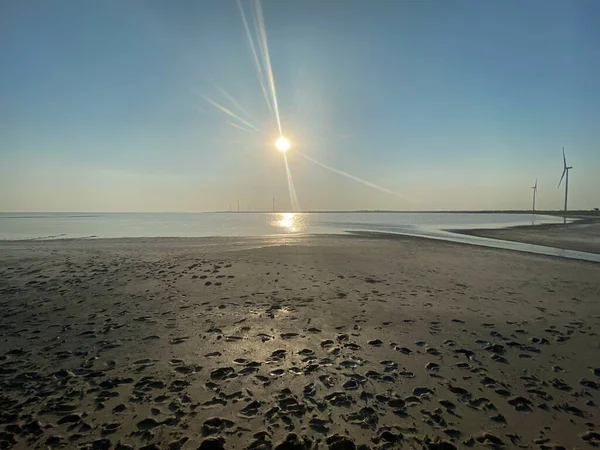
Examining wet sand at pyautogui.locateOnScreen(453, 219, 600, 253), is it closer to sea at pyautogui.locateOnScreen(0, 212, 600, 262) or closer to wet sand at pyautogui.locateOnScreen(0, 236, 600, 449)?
sea at pyautogui.locateOnScreen(0, 212, 600, 262)

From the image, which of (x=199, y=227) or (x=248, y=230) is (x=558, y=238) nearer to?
(x=248, y=230)

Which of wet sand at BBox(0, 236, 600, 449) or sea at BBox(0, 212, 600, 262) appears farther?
sea at BBox(0, 212, 600, 262)

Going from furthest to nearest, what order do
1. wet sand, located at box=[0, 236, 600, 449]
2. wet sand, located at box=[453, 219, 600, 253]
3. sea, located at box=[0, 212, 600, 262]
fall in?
sea, located at box=[0, 212, 600, 262], wet sand, located at box=[453, 219, 600, 253], wet sand, located at box=[0, 236, 600, 449]

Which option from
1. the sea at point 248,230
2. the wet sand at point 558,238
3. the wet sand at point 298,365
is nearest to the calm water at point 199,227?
the sea at point 248,230

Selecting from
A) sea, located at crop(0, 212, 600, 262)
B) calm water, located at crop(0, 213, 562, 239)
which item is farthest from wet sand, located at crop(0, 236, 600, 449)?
calm water, located at crop(0, 213, 562, 239)

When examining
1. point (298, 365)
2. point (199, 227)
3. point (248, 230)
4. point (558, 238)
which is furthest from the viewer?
point (199, 227)

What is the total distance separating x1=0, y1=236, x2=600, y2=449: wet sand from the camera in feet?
14.6

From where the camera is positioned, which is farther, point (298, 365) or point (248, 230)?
point (248, 230)

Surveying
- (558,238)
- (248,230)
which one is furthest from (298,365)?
(248,230)

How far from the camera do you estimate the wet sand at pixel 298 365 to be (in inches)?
175

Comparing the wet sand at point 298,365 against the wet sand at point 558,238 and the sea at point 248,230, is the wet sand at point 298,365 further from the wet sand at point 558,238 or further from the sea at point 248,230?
the wet sand at point 558,238

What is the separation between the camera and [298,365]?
250 inches

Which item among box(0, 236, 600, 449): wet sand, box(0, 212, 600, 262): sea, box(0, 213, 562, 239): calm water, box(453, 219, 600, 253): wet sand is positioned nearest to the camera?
box(0, 236, 600, 449): wet sand

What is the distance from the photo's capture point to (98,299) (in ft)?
37.2
